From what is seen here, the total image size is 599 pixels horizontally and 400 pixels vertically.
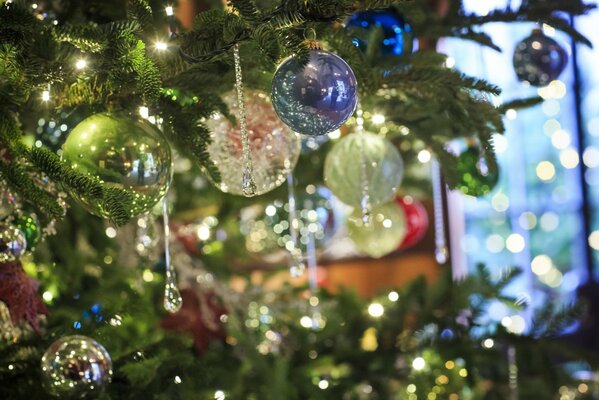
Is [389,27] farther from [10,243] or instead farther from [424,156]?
[10,243]

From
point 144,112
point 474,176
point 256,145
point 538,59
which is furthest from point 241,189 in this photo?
point 538,59

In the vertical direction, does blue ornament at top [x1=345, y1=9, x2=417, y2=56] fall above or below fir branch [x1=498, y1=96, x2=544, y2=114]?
above

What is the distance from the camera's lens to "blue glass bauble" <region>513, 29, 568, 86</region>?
1.37m

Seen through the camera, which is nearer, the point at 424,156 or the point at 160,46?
the point at 160,46

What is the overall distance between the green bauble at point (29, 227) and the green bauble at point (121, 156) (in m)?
0.16

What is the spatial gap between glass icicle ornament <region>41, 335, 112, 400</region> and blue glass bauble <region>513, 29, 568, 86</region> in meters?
0.83

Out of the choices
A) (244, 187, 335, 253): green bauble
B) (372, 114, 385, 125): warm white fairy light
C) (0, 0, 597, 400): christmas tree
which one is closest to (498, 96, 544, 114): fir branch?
(0, 0, 597, 400): christmas tree

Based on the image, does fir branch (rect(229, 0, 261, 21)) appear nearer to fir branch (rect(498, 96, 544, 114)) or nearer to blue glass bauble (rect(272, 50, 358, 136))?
blue glass bauble (rect(272, 50, 358, 136))

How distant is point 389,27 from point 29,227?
531 millimetres

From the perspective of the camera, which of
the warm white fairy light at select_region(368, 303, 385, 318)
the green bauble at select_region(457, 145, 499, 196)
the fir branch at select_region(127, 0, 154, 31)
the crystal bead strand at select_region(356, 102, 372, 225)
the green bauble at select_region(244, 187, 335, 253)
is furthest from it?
the green bauble at select_region(244, 187, 335, 253)

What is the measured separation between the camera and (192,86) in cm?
89

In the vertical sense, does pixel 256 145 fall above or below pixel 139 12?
below

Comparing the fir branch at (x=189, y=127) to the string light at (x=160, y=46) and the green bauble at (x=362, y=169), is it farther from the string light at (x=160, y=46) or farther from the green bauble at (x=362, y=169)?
the green bauble at (x=362, y=169)

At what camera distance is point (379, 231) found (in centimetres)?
159
